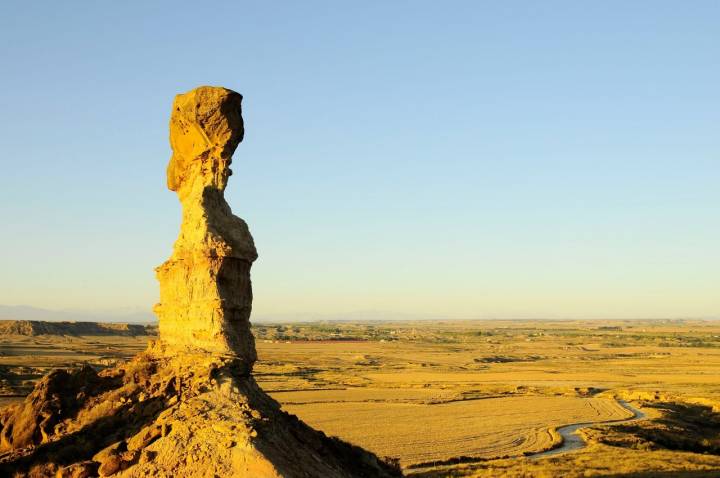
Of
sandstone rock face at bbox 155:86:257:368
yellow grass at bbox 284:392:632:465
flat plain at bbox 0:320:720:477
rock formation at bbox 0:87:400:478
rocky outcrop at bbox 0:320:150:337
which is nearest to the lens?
rock formation at bbox 0:87:400:478

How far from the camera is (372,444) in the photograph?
34.7 m

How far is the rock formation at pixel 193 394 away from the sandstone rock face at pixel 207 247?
3 cm

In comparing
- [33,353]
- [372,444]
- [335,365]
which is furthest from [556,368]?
[33,353]

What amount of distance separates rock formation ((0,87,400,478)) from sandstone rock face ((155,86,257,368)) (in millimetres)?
30

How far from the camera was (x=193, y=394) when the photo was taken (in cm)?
1612

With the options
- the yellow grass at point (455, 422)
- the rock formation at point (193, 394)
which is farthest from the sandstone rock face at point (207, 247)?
the yellow grass at point (455, 422)

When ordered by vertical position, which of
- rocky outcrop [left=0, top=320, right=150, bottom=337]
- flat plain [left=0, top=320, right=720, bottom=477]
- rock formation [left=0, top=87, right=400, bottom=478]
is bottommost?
flat plain [left=0, top=320, right=720, bottom=477]

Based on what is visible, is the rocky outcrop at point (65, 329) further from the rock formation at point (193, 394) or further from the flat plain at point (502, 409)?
the rock formation at point (193, 394)

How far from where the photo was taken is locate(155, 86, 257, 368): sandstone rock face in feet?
57.1

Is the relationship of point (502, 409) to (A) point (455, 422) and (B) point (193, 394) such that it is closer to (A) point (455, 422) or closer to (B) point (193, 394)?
(A) point (455, 422)

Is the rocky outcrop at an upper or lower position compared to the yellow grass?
upper

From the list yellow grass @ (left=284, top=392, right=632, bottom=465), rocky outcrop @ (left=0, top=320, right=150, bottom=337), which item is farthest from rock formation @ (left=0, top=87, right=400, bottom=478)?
rocky outcrop @ (left=0, top=320, right=150, bottom=337)

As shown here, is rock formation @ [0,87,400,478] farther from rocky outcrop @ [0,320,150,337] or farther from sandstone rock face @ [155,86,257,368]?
rocky outcrop @ [0,320,150,337]

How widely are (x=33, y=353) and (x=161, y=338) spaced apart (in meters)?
82.6
